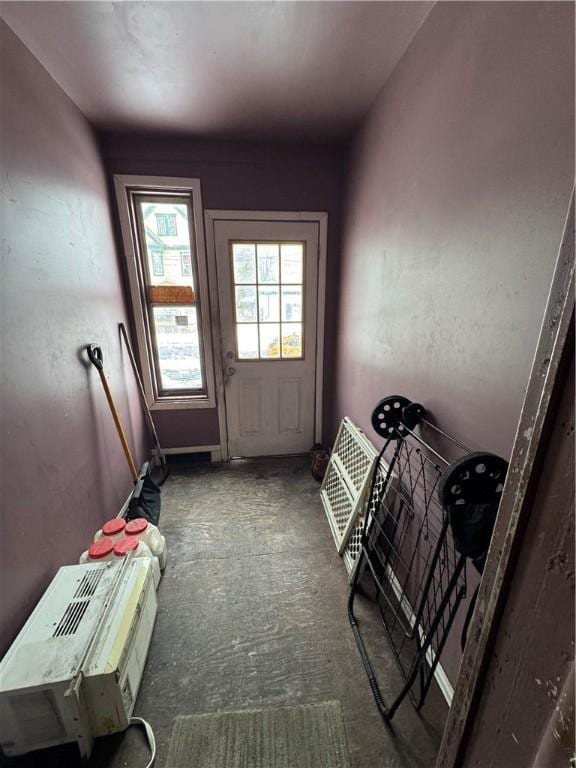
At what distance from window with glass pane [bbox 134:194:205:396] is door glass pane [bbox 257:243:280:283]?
0.54m

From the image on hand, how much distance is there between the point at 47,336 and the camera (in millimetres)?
1459

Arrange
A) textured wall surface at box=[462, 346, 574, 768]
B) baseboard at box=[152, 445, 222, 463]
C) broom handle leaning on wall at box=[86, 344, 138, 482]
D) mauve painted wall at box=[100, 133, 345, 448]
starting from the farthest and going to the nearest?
baseboard at box=[152, 445, 222, 463], mauve painted wall at box=[100, 133, 345, 448], broom handle leaning on wall at box=[86, 344, 138, 482], textured wall surface at box=[462, 346, 574, 768]

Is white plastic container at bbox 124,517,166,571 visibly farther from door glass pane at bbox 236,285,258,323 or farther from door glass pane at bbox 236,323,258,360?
door glass pane at bbox 236,285,258,323

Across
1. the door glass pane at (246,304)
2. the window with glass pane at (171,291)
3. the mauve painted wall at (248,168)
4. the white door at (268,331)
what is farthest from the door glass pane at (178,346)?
the mauve painted wall at (248,168)

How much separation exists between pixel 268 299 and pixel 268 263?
0.29 metres

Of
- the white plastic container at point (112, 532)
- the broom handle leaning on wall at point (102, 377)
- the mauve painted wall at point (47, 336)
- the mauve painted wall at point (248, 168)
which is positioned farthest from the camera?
the mauve painted wall at point (248, 168)

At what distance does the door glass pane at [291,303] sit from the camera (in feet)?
8.76

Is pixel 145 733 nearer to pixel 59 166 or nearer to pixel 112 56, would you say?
pixel 59 166

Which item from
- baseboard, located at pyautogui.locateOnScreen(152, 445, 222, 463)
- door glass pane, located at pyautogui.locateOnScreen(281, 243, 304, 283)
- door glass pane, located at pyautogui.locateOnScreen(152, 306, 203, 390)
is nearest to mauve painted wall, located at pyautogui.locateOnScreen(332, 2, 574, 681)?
door glass pane, located at pyautogui.locateOnScreen(281, 243, 304, 283)

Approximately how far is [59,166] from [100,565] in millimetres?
1993

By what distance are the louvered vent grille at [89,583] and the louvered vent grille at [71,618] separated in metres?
0.03

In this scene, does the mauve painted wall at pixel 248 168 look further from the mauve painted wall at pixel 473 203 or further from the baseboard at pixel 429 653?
the baseboard at pixel 429 653

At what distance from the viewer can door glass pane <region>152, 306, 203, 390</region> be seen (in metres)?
2.66

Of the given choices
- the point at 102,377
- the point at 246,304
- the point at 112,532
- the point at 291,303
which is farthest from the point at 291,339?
the point at 112,532
